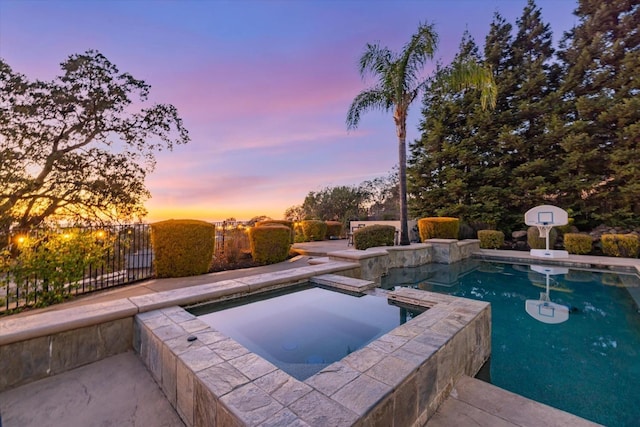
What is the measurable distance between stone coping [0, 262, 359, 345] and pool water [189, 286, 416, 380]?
200mm

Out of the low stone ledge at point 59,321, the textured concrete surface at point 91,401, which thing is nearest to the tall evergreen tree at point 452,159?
the low stone ledge at point 59,321

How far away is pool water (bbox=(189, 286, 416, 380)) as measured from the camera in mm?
2529

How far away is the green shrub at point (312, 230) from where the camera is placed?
13.1 metres

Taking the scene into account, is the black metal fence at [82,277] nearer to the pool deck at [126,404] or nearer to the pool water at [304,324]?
the pool deck at [126,404]

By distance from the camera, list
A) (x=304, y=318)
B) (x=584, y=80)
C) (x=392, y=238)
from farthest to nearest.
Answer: (x=584, y=80)
(x=392, y=238)
(x=304, y=318)

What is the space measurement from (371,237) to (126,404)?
696 centimetres

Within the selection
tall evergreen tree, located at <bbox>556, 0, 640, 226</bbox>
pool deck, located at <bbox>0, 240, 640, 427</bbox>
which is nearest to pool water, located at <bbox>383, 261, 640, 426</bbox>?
pool deck, located at <bbox>0, 240, 640, 427</bbox>

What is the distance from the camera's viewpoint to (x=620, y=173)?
10.0 m

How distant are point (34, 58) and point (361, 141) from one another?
10941 mm

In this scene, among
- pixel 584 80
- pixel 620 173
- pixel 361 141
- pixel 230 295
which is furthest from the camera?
pixel 361 141

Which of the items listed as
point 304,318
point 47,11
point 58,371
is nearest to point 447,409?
point 304,318

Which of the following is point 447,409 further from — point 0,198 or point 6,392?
point 0,198

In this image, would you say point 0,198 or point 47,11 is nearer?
point 47,11

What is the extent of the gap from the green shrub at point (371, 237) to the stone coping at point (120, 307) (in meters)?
3.58
